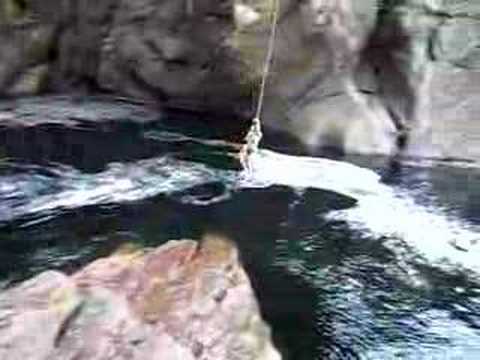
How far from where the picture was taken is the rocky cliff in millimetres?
10562

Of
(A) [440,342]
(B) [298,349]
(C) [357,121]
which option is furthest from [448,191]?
(B) [298,349]

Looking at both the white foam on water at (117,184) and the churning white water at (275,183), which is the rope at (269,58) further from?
the white foam on water at (117,184)

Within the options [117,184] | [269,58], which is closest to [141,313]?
[117,184]

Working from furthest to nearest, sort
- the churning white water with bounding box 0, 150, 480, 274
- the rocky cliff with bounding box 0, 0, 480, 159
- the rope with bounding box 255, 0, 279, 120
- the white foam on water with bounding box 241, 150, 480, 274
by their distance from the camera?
the rope with bounding box 255, 0, 279, 120 → the rocky cliff with bounding box 0, 0, 480, 159 → the churning white water with bounding box 0, 150, 480, 274 → the white foam on water with bounding box 241, 150, 480, 274

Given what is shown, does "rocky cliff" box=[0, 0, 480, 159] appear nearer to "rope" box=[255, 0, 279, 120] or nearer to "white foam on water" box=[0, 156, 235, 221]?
"rope" box=[255, 0, 279, 120]

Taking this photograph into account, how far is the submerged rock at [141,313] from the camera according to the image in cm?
354

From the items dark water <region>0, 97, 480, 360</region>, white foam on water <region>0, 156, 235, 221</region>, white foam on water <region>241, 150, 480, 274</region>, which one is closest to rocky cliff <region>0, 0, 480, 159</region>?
dark water <region>0, 97, 480, 360</region>

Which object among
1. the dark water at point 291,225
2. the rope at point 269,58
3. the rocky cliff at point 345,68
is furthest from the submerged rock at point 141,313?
the rope at point 269,58

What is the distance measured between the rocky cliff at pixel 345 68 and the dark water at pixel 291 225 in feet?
2.02

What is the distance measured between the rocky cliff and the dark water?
0.61 metres

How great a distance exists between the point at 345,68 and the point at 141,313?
24.1ft

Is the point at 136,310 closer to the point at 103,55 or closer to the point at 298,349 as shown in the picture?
the point at 298,349

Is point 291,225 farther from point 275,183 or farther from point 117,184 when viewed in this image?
point 117,184

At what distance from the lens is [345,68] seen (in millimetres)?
10836
